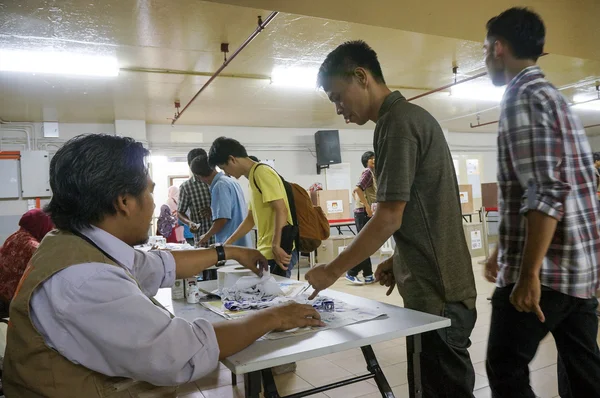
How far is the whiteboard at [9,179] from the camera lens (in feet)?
23.8

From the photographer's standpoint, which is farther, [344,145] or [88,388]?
[344,145]

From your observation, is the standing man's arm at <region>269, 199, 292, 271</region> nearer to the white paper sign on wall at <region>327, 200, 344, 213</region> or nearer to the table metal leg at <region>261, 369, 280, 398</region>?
the table metal leg at <region>261, 369, 280, 398</region>

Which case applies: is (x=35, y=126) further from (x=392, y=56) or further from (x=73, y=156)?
(x=73, y=156)

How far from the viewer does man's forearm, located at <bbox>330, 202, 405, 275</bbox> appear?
1.27 meters

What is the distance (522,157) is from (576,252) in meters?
0.31

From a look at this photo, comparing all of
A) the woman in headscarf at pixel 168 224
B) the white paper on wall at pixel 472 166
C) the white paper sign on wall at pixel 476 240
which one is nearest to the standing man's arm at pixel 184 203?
the woman in headscarf at pixel 168 224

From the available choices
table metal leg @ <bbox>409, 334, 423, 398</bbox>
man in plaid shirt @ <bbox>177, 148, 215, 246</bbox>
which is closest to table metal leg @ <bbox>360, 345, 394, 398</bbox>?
table metal leg @ <bbox>409, 334, 423, 398</bbox>

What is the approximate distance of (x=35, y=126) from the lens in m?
7.46

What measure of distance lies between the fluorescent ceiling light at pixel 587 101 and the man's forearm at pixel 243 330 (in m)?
9.01

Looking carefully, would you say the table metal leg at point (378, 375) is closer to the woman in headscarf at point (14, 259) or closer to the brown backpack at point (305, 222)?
the brown backpack at point (305, 222)

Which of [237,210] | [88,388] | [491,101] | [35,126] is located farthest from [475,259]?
[35,126]

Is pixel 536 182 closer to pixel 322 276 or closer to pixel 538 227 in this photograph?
pixel 538 227

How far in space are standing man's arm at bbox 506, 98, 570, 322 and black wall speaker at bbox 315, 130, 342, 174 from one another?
8054mm

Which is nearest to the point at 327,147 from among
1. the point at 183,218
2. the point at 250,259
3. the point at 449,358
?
the point at 183,218
